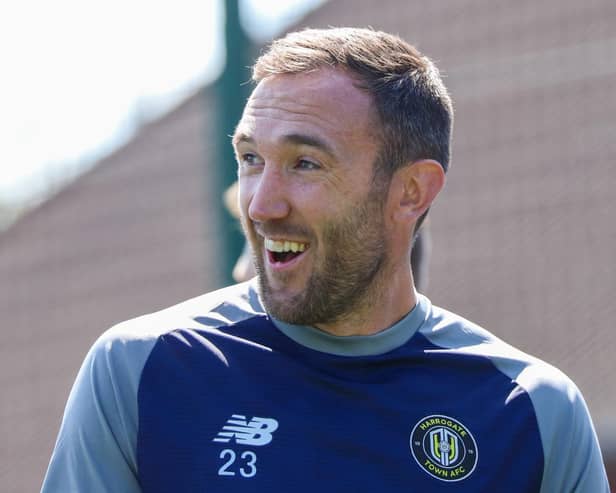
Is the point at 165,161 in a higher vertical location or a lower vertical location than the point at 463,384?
lower

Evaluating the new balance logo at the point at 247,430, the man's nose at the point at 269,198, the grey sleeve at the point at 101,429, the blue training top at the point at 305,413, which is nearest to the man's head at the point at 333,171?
the man's nose at the point at 269,198

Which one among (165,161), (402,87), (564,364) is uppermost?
(402,87)

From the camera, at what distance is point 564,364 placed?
7.77 metres

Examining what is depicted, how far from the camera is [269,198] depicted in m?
3.01

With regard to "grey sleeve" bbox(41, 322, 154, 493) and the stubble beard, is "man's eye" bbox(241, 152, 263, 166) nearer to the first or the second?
the stubble beard

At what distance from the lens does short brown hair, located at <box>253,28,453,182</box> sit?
3166 mm

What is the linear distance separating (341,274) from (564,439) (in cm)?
64

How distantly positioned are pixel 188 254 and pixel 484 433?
6.58 meters

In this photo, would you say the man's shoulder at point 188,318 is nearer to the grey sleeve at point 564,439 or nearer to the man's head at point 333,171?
the man's head at point 333,171

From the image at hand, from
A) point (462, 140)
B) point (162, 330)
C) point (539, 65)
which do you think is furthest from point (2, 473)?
point (162, 330)

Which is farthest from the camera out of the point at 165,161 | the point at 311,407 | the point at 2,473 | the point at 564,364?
the point at 165,161

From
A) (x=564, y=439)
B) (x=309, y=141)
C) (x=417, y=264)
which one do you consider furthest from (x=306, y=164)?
(x=417, y=264)

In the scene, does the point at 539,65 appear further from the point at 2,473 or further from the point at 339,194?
the point at 339,194

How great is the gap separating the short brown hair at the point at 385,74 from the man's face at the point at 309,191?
0.03 m
